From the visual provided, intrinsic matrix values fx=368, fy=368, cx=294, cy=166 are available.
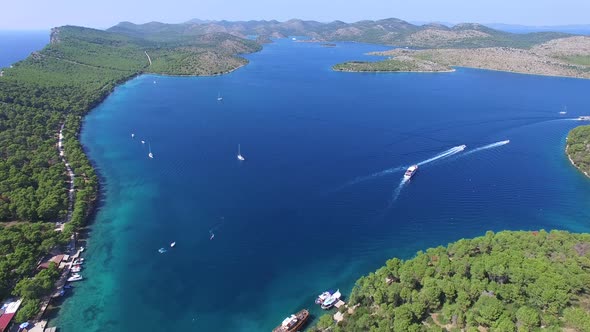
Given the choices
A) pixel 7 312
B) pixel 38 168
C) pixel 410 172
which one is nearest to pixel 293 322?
pixel 7 312

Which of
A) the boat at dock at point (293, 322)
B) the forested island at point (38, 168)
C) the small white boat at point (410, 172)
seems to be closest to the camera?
the boat at dock at point (293, 322)

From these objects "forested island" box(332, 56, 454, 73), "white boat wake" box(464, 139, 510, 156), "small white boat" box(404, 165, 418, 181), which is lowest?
"small white boat" box(404, 165, 418, 181)

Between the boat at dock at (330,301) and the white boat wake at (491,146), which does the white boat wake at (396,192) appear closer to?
the boat at dock at (330,301)

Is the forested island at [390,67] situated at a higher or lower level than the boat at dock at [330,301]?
higher

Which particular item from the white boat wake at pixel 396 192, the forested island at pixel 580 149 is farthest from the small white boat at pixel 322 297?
the forested island at pixel 580 149

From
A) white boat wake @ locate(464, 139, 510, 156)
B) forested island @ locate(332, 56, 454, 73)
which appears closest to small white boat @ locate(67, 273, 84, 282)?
white boat wake @ locate(464, 139, 510, 156)

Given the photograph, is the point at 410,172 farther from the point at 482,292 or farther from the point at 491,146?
the point at 482,292

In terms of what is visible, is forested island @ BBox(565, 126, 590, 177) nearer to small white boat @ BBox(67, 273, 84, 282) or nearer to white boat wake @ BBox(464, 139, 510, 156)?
white boat wake @ BBox(464, 139, 510, 156)
